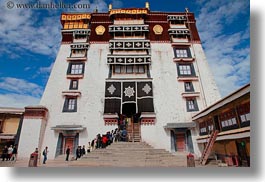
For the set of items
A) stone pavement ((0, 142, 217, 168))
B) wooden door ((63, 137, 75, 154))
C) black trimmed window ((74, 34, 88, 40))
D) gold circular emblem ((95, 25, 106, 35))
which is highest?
gold circular emblem ((95, 25, 106, 35))

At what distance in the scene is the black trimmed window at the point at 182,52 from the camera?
8.34 meters

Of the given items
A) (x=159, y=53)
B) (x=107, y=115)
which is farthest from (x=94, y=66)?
(x=159, y=53)

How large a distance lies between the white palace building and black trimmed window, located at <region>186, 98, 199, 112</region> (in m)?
0.04

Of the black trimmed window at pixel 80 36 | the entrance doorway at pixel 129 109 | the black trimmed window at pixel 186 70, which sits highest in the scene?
the black trimmed window at pixel 80 36

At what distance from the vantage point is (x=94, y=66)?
8.06 m

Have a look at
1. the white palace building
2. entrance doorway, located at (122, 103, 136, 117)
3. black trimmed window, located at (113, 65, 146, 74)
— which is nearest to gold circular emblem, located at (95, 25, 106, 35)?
the white palace building

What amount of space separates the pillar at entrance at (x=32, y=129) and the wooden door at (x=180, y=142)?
502 centimetres

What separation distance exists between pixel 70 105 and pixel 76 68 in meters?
1.86

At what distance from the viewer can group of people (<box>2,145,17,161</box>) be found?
5.30m

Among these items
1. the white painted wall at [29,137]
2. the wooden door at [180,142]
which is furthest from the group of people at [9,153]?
the wooden door at [180,142]

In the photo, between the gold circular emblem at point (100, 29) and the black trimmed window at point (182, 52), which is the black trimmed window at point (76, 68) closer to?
the gold circular emblem at point (100, 29)

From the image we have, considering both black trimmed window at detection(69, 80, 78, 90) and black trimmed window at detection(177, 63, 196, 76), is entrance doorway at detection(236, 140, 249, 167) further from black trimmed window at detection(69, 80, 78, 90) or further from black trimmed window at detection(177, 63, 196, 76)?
black trimmed window at detection(69, 80, 78, 90)

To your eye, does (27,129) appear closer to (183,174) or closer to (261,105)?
(183,174)

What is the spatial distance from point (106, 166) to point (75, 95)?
366 cm
